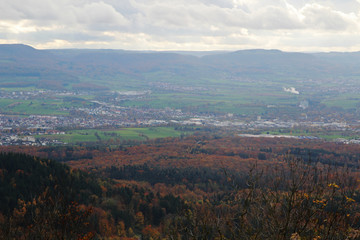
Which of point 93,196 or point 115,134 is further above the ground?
point 93,196

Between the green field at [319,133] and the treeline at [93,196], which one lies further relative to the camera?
the green field at [319,133]

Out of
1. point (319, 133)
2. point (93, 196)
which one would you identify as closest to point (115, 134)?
point (319, 133)

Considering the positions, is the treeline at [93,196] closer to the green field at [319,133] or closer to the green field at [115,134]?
the green field at [115,134]

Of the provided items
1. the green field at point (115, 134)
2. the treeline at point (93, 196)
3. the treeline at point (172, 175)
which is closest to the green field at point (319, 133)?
the green field at point (115, 134)

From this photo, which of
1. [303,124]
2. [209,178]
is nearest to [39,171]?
[209,178]

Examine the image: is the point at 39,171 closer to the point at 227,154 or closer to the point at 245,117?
the point at 227,154

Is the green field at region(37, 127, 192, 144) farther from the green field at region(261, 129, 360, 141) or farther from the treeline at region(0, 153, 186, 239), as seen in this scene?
the treeline at region(0, 153, 186, 239)

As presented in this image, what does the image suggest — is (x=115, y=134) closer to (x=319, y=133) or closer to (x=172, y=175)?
(x=172, y=175)

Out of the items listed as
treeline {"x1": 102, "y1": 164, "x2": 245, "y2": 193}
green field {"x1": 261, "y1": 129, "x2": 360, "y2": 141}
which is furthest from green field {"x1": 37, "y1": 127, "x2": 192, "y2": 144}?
treeline {"x1": 102, "y1": 164, "x2": 245, "y2": 193}
